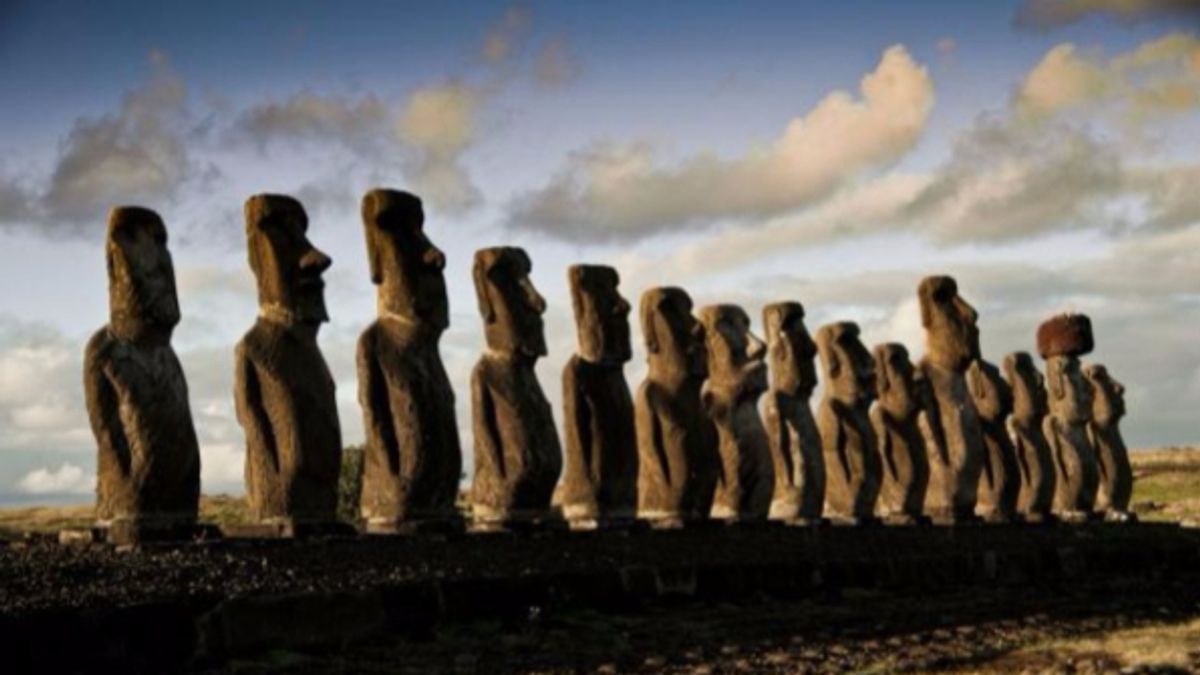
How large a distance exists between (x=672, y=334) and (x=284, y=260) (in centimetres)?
584

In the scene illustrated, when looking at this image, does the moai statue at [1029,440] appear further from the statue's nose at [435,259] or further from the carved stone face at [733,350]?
the statue's nose at [435,259]

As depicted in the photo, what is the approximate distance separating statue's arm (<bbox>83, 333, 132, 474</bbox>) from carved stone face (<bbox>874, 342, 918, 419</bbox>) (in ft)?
40.6

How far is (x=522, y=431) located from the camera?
15.6 m

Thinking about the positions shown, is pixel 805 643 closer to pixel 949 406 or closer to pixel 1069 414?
pixel 949 406

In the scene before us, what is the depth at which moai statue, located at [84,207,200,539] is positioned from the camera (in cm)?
1238

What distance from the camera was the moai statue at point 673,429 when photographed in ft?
59.8

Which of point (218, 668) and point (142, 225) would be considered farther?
point (142, 225)

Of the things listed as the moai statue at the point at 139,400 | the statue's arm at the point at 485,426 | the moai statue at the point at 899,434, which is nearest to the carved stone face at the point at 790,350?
the moai statue at the point at 899,434

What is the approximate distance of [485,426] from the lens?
15.8 m

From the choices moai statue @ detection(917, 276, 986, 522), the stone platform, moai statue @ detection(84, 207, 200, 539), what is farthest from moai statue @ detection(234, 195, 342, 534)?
moai statue @ detection(917, 276, 986, 522)

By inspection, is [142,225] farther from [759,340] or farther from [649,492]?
[759,340]

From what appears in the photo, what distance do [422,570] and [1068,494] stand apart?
657 inches

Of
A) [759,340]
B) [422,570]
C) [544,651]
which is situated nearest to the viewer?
[544,651]

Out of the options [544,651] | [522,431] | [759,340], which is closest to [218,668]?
[544,651]
